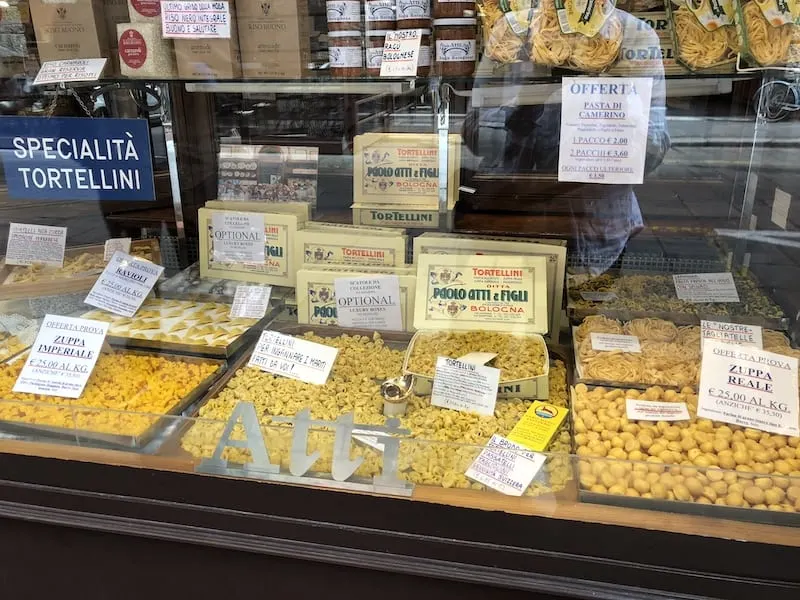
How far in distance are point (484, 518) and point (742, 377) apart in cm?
65

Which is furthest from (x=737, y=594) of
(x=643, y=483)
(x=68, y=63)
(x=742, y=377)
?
(x=68, y=63)

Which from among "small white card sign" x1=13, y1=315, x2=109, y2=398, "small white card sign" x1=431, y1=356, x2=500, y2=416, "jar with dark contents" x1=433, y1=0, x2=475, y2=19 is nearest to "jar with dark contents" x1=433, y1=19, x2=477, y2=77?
"jar with dark contents" x1=433, y1=0, x2=475, y2=19

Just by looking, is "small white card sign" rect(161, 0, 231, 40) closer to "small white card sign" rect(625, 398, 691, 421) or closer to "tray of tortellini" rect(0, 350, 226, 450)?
"tray of tortellini" rect(0, 350, 226, 450)

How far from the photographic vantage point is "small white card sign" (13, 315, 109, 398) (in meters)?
1.67

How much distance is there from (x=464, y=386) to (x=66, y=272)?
4.65ft

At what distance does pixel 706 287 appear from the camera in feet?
6.57

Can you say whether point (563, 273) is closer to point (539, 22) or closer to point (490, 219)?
point (490, 219)

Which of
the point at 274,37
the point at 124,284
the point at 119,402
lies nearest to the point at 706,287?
the point at 274,37

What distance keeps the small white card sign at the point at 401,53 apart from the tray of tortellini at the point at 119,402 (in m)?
0.91

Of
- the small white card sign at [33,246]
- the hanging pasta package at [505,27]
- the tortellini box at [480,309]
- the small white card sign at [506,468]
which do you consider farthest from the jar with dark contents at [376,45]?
the small white card sign at [33,246]

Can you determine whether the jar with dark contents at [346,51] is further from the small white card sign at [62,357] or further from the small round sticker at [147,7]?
the small white card sign at [62,357]

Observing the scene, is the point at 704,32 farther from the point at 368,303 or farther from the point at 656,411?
the point at 368,303

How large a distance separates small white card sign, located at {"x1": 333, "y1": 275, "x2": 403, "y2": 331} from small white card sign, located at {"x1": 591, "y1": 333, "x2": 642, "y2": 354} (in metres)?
0.54

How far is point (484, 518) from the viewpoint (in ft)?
4.23
